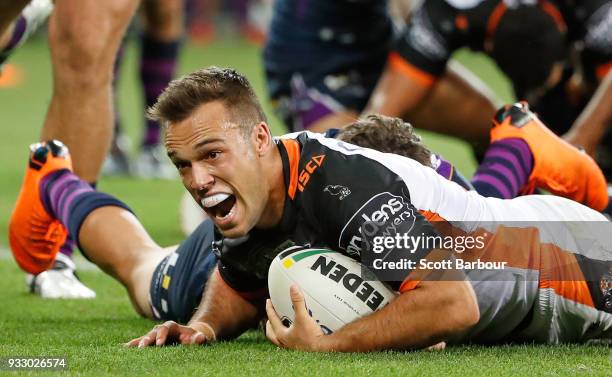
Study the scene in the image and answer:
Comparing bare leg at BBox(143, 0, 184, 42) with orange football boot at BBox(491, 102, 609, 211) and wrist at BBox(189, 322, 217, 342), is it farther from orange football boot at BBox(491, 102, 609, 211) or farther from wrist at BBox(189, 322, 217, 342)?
wrist at BBox(189, 322, 217, 342)

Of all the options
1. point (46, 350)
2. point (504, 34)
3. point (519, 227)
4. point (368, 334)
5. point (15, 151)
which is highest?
point (504, 34)

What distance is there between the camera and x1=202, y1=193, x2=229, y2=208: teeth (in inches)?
136

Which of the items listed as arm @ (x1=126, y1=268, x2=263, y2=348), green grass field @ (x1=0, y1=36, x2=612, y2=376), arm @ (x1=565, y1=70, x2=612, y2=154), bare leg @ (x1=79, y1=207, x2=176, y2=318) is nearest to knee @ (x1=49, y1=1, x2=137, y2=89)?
bare leg @ (x1=79, y1=207, x2=176, y2=318)

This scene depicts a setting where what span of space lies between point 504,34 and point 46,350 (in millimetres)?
3365

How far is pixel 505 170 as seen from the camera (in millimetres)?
4617

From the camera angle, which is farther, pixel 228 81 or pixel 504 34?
pixel 504 34

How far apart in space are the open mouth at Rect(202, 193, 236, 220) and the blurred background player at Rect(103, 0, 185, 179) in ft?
17.7

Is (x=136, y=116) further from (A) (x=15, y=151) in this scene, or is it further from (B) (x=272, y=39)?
(B) (x=272, y=39)

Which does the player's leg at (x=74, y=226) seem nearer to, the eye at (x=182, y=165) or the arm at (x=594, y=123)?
the eye at (x=182, y=165)

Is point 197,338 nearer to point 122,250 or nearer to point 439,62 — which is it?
point 122,250

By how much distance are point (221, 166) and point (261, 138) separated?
0.16 meters

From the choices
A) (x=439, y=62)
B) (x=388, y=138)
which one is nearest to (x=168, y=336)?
(x=388, y=138)

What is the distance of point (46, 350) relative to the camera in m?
3.53

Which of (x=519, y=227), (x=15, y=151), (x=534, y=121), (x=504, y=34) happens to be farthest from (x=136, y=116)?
(x=519, y=227)
